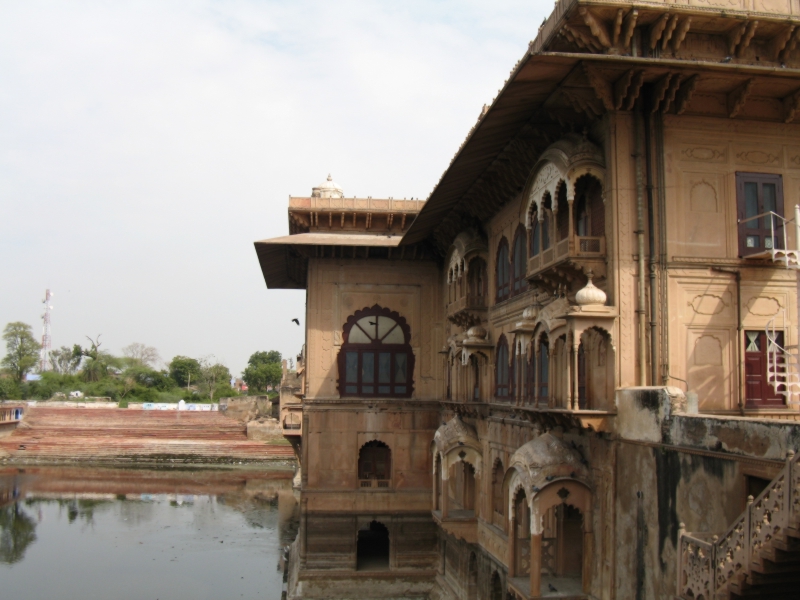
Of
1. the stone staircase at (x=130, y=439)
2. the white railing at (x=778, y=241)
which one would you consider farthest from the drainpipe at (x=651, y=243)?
the stone staircase at (x=130, y=439)

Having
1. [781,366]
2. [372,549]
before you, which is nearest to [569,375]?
[781,366]

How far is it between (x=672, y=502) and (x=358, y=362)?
43.9 feet

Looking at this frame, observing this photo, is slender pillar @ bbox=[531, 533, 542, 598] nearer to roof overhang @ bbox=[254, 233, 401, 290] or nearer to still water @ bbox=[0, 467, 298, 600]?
roof overhang @ bbox=[254, 233, 401, 290]

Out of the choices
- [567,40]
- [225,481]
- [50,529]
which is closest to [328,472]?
[567,40]

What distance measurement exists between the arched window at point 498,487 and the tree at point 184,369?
298 ft

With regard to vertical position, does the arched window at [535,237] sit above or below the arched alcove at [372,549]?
above

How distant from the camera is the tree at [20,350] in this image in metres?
95.4

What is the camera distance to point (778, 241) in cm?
1073

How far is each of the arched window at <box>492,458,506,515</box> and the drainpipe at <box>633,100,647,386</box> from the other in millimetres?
5801

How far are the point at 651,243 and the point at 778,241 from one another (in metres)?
1.80

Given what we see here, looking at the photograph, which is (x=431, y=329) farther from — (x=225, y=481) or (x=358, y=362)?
(x=225, y=481)

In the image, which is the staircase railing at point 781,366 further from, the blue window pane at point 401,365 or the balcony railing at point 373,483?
the balcony railing at point 373,483

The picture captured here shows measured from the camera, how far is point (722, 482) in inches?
308

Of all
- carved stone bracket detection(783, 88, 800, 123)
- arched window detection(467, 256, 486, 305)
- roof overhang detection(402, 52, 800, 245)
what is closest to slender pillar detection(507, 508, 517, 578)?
roof overhang detection(402, 52, 800, 245)
